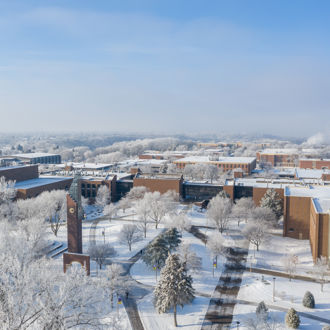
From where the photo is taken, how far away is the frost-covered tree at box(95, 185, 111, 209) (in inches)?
2026

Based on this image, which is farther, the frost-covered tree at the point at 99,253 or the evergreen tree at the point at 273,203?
the evergreen tree at the point at 273,203

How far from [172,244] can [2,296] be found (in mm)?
17474

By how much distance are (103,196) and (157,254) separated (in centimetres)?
2615

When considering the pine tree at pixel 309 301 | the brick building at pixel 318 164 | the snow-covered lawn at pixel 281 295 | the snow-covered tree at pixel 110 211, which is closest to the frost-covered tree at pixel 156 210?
the snow-covered tree at pixel 110 211

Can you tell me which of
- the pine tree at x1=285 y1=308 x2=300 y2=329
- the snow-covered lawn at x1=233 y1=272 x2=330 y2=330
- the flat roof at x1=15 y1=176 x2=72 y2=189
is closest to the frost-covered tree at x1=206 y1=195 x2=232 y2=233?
the snow-covered lawn at x1=233 y1=272 x2=330 y2=330

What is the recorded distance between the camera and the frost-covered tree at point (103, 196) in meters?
51.5

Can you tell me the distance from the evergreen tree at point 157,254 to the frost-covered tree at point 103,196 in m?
23.8

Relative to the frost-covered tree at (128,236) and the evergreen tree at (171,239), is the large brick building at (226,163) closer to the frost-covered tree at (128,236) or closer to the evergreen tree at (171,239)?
the frost-covered tree at (128,236)

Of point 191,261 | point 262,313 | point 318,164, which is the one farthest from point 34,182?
point 318,164

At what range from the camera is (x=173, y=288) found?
2130 centimetres

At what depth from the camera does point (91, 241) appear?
119ft

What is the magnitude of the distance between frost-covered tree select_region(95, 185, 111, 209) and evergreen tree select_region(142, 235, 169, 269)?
23820mm

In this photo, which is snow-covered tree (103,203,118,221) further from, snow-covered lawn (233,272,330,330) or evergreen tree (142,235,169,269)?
snow-covered lawn (233,272,330,330)

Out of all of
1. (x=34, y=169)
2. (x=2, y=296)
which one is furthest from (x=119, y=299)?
(x=34, y=169)
